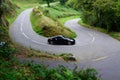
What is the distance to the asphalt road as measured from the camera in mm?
32875

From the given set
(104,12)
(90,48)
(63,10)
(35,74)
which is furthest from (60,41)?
(63,10)

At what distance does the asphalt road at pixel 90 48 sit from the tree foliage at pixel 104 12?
4.95 meters

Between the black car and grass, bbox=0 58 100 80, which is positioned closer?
grass, bbox=0 58 100 80

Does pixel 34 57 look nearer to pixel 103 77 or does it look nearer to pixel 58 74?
pixel 103 77

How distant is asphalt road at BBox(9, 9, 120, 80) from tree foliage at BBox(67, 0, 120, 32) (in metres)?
4.95

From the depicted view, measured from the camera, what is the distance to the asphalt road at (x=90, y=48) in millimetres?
32875

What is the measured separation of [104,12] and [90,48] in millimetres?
20013

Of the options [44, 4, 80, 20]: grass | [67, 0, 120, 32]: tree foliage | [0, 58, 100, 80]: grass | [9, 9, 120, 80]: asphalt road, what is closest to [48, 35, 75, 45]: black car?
[9, 9, 120, 80]: asphalt road

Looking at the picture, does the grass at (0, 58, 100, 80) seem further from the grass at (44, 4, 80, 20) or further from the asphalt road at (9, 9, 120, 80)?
the grass at (44, 4, 80, 20)

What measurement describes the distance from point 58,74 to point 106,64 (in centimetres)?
1569

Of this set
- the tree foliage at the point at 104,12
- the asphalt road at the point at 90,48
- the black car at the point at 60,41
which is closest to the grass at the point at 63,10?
the tree foliage at the point at 104,12

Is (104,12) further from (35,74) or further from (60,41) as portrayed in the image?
(35,74)

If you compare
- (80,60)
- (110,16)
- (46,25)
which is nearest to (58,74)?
(80,60)

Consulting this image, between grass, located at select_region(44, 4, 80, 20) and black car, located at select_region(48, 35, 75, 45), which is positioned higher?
black car, located at select_region(48, 35, 75, 45)
